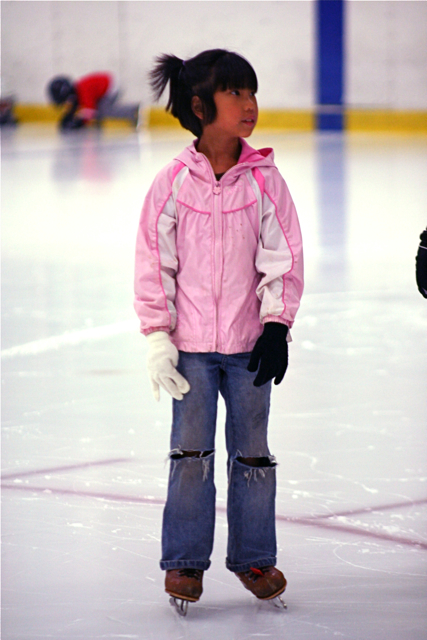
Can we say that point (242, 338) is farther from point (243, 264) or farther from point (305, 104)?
point (305, 104)

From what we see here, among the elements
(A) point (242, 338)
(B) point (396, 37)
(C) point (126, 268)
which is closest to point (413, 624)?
(A) point (242, 338)

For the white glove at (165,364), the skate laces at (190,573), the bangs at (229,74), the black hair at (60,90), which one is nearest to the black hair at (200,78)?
the bangs at (229,74)

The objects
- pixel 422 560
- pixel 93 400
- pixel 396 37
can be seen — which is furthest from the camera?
pixel 396 37

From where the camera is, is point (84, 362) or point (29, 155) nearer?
point (84, 362)

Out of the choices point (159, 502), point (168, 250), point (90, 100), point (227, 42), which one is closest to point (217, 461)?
point (159, 502)

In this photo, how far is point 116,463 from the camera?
316 centimetres

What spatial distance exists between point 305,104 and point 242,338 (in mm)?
18606

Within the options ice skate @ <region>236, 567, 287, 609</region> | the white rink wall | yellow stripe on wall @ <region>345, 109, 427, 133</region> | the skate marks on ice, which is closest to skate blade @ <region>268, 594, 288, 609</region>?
ice skate @ <region>236, 567, 287, 609</region>

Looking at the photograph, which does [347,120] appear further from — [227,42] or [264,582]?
[264,582]

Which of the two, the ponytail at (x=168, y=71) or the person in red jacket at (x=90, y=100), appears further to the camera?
the person in red jacket at (x=90, y=100)

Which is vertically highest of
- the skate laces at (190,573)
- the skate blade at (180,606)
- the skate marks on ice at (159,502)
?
the skate laces at (190,573)

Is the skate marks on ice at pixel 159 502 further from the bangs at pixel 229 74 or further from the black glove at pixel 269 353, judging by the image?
the bangs at pixel 229 74

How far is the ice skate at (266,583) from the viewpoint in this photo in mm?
2240

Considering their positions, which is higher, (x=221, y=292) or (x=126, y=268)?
(x=221, y=292)
